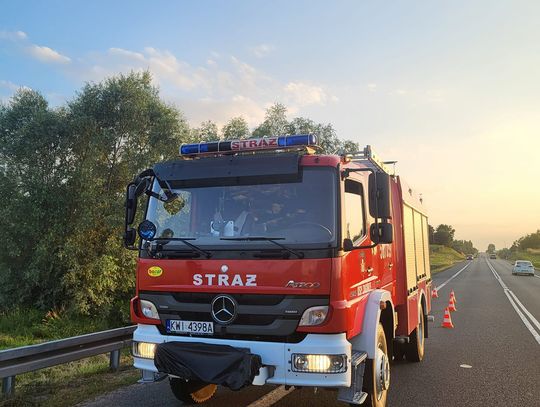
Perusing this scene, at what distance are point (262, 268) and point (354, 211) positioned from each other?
43.3 inches

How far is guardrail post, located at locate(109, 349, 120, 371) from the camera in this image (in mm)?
7188

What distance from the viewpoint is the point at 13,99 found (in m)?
19.1

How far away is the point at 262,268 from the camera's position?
163 inches

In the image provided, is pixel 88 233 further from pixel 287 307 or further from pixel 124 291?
pixel 287 307

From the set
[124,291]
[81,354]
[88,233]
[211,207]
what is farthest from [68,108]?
[211,207]

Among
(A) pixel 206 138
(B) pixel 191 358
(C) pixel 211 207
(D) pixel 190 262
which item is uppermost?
(A) pixel 206 138

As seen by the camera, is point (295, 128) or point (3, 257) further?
point (295, 128)

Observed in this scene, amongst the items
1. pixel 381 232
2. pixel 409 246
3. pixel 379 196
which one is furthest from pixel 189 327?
pixel 409 246

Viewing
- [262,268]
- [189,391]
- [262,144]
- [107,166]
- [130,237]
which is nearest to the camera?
[262,268]

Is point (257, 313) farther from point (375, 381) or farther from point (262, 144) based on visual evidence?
point (262, 144)

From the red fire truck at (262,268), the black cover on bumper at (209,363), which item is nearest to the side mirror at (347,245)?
the red fire truck at (262,268)

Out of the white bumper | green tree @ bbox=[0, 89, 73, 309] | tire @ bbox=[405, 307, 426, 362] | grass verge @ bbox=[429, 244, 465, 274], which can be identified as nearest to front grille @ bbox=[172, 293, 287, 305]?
the white bumper

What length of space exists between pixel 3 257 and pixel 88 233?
2946 millimetres

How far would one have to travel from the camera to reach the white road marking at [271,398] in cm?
533
